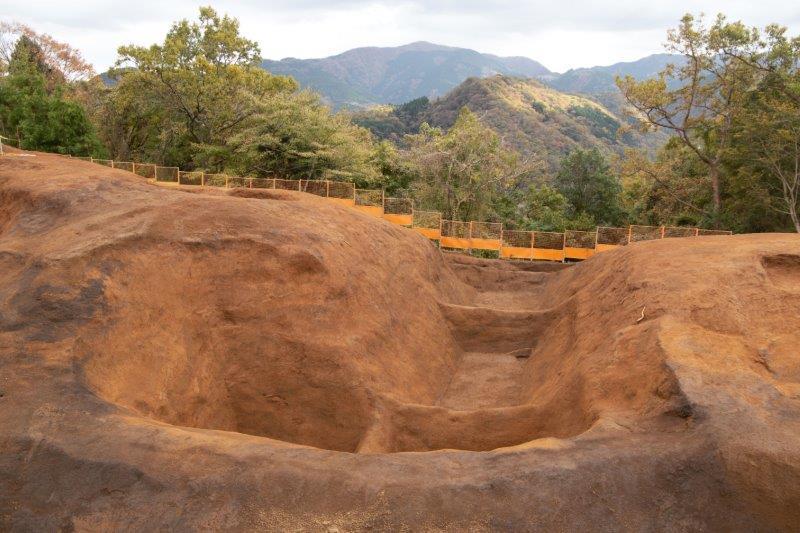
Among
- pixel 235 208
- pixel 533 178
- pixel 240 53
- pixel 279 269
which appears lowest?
pixel 279 269

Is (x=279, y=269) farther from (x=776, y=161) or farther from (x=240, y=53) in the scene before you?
(x=240, y=53)

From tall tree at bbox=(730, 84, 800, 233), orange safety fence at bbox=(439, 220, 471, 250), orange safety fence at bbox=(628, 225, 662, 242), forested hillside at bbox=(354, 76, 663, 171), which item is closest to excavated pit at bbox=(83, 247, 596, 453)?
orange safety fence at bbox=(628, 225, 662, 242)

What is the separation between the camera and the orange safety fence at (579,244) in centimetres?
2447

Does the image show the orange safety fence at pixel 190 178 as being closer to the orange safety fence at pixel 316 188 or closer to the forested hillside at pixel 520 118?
the orange safety fence at pixel 316 188

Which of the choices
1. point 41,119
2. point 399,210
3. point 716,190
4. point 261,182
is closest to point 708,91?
point 716,190

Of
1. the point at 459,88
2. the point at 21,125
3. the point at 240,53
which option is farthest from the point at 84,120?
the point at 459,88

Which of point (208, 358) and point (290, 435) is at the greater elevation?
point (208, 358)

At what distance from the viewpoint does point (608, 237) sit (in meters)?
24.3

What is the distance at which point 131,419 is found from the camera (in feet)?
22.0

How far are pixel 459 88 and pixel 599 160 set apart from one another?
55353 millimetres

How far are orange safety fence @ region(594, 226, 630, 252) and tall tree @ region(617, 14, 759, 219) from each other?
8.28 metres

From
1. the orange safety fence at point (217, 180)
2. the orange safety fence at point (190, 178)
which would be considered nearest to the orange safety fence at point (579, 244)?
the orange safety fence at point (217, 180)

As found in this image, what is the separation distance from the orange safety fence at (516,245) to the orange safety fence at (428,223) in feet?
9.83

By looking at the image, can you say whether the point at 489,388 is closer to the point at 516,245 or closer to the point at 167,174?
the point at 516,245
